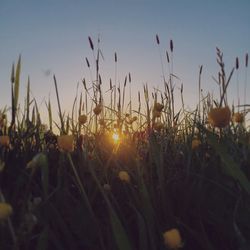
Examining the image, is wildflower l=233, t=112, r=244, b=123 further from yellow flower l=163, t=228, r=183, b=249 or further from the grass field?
yellow flower l=163, t=228, r=183, b=249

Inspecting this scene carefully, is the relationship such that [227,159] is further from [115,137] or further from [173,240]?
[115,137]

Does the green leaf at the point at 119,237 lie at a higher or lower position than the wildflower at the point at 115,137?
lower

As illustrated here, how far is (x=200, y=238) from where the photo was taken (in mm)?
850

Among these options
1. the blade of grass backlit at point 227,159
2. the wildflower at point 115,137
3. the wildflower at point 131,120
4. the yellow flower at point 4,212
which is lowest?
the yellow flower at point 4,212

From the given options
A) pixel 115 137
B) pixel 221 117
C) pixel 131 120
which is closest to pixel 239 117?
pixel 115 137

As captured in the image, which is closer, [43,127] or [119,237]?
[119,237]

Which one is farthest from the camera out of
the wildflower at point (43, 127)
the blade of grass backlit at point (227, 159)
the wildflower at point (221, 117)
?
the wildflower at point (43, 127)

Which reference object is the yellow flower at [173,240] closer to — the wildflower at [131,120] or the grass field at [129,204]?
the grass field at [129,204]

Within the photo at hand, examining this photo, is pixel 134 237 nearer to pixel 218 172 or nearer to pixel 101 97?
pixel 218 172

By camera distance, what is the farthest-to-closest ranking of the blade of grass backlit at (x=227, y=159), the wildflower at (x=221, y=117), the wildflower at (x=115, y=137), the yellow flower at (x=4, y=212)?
the wildflower at (x=115, y=137), the wildflower at (x=221, y=117), the blade of grass backlit at (x=227, y=159), the yellow flower at (x=4, y=212)

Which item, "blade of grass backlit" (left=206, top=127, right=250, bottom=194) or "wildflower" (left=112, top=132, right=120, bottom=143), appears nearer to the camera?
"blade of grass backlit" (left=206, top=127, right=250, bottom=194)

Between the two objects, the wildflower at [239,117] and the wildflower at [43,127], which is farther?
the wildflower at [43,127]

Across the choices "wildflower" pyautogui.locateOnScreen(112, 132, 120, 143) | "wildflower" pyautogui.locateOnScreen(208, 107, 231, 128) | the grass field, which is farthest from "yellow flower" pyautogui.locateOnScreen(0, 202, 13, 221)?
"wildflower" pyautogui.locateOnScreen(112, 132, 120, 143)

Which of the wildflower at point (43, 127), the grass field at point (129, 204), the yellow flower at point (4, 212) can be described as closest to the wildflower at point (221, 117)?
the grass field at point (129, 204)
